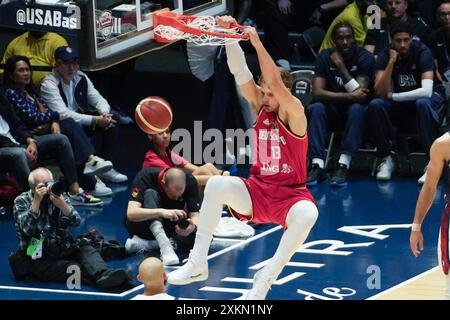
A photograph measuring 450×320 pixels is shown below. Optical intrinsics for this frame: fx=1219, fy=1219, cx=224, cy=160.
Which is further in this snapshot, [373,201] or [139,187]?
[373,201]

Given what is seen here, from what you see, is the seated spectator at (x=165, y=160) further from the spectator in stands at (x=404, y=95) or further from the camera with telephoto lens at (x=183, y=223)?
the spectator in stands at (x=404, y=95)

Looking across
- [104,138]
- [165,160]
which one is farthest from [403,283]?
[104,138]

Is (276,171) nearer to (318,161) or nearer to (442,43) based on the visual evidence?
(318,161)

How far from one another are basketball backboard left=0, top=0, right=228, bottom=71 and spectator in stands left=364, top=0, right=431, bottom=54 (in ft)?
8.04

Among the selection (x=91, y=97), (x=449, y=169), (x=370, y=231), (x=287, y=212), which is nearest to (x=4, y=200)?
(x=91, y=97)

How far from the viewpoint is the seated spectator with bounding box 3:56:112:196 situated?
12.2 metres

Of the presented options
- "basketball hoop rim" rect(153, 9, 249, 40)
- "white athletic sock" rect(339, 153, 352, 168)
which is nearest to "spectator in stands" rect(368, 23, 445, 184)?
"white athletic sock" rect(339, 153, 352, 168)

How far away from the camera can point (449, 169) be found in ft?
24.9

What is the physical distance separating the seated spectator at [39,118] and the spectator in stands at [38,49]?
54 centimetres

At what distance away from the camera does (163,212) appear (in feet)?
34.0

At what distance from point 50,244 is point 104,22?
2.08 meters
